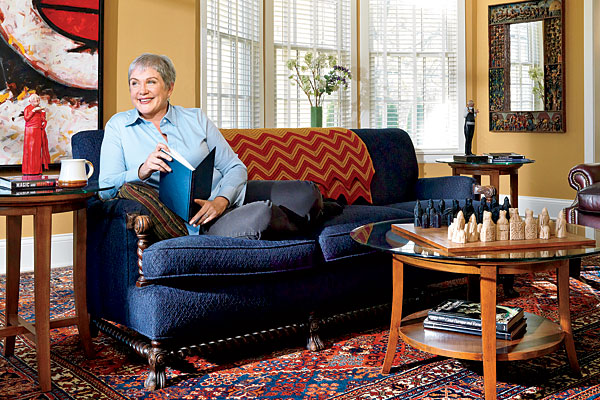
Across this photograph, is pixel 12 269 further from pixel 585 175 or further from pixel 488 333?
pixel 585 175

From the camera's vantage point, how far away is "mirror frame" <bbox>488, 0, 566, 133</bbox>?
630cm

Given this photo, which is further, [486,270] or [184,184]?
[184,184]

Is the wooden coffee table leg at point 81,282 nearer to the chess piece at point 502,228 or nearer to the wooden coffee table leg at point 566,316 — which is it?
the chess piece at point 502,228

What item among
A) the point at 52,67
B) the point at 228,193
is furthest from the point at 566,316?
the point at 52,67

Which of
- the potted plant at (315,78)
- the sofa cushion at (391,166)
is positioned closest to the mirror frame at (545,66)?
the potted plant at (315,78)

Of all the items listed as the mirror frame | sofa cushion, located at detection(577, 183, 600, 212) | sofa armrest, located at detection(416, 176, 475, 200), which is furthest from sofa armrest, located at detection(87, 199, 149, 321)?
the mirror frame

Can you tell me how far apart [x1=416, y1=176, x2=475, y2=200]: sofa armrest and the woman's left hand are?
164cm

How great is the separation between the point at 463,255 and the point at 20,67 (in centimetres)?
326

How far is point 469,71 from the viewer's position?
22.8ft

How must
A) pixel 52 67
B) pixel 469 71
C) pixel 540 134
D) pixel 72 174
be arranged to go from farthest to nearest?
1. pixel 469 71
2. pixel 540 134
3. pixel 52 67
4. pixel 72 174

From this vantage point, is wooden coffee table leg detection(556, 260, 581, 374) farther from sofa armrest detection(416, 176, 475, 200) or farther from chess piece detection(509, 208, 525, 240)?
sofa armrest detection(416, 176, 475, 200)

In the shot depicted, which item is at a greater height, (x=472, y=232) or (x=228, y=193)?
(x=228, y=193)

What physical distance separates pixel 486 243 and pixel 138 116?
1.55 metres

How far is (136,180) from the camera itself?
280cm
